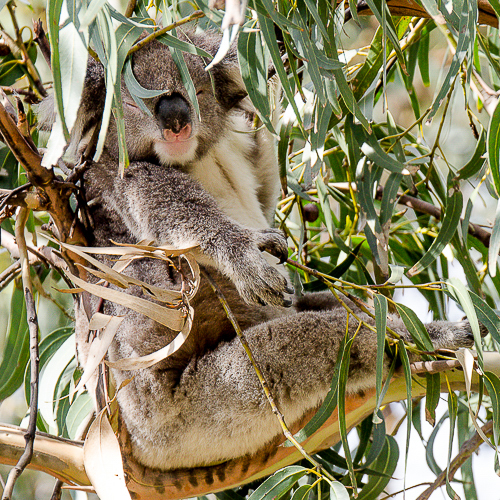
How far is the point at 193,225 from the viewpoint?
190cm

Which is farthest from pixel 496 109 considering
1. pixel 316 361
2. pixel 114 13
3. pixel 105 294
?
pixel 105 294

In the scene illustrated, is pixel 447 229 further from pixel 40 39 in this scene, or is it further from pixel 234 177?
pixel 40 39

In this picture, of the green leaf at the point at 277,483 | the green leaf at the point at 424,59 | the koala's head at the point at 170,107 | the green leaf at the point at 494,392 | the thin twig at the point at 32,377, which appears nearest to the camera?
the thin twig at the point at 32,377

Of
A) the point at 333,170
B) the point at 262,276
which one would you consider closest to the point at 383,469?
the point at 262,276

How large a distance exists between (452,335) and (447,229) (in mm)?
331

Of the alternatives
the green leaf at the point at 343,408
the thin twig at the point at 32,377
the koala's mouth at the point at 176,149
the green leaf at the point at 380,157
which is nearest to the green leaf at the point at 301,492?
the green leaf at the point at 343,408

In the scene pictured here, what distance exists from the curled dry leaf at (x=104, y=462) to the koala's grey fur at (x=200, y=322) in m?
0.51

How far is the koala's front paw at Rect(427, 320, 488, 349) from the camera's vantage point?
6.29 feet

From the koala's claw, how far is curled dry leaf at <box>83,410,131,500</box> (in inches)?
26.5

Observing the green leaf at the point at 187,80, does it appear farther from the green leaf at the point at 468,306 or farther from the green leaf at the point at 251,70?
the green leaf at the point at 468,306

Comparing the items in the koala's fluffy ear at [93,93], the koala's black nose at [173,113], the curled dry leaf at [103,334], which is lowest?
the curled dry leaf at [103,334]

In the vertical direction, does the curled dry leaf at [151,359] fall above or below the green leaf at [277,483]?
above

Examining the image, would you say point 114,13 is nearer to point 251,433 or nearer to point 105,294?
point 105,294

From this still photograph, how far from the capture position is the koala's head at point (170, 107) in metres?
1.97
